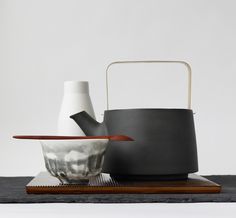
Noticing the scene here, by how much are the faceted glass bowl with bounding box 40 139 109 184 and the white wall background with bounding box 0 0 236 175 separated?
128 centimetres

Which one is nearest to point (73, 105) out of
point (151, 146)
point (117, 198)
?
point (151, 146)

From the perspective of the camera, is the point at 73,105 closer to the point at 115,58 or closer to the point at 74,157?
the point at 74,157

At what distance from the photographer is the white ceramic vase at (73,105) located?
3.94 feet

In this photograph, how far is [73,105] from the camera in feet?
3.96

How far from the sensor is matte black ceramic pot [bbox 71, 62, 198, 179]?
971 millimetres

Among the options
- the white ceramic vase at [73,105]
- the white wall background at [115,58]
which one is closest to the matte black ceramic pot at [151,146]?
the white ceramic vase at [73,105]

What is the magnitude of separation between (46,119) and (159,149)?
1.30 meters

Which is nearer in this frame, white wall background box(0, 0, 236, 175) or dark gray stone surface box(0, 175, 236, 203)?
dark gray stone surface box(0, 175, 236, 203)

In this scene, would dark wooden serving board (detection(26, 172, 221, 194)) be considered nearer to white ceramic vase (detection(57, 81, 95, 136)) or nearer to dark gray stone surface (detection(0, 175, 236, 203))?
dark gray stone surface (detection(0, 175, 236, 203))

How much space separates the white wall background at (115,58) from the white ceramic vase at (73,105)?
0.98 meters

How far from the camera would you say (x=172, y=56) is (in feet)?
7.22

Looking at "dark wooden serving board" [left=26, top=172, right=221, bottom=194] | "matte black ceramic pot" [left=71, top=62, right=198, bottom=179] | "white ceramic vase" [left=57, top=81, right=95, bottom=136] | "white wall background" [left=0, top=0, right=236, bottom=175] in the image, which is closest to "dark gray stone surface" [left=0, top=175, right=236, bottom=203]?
"dark wooden serving board" [left=26, top=172, right=221, bottom=194]

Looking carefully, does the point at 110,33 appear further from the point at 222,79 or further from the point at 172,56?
the point at 222,79

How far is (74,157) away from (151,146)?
16 cm
